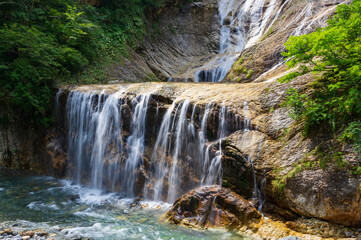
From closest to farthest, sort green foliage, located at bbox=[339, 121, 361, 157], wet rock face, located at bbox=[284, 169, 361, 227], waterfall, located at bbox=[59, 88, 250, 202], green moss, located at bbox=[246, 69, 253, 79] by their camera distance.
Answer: wet rock face, located at bbox=[284, 169, 361, 227]
green foliage, located at bbox=[339, 121, 361, 157]
waterfall, located at bbox=[59, 88, 250, 202]
green moss, located at bbox=[246, 69, 253, 79]

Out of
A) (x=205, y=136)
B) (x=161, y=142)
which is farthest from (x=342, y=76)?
(x=161, y=142)

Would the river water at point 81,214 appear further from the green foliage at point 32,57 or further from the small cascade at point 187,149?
the green foliage at point 32,57

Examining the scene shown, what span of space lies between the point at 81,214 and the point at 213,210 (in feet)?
11.6

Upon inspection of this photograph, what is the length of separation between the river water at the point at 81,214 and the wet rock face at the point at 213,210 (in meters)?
0.24

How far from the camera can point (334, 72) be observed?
611cm

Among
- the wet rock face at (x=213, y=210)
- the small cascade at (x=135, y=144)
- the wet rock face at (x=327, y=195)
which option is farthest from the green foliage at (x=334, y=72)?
the small cascade at (x=135, y=144)

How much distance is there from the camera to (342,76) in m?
6.12

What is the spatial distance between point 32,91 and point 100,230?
7.21m

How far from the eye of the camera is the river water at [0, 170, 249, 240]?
6.01 meters

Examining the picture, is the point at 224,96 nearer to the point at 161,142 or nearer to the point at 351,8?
the point at 161,142

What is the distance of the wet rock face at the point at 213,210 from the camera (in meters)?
6.03

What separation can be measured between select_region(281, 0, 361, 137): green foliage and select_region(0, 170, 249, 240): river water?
10.3ft

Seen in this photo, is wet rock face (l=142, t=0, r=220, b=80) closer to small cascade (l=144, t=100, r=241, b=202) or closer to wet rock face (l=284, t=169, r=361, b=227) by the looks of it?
small cascade (l=144, t=100, r=241, b=202)

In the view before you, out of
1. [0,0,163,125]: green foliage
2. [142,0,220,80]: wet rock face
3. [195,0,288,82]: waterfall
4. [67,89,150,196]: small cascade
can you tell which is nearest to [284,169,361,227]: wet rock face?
[67,89,150,196]: small cascade
